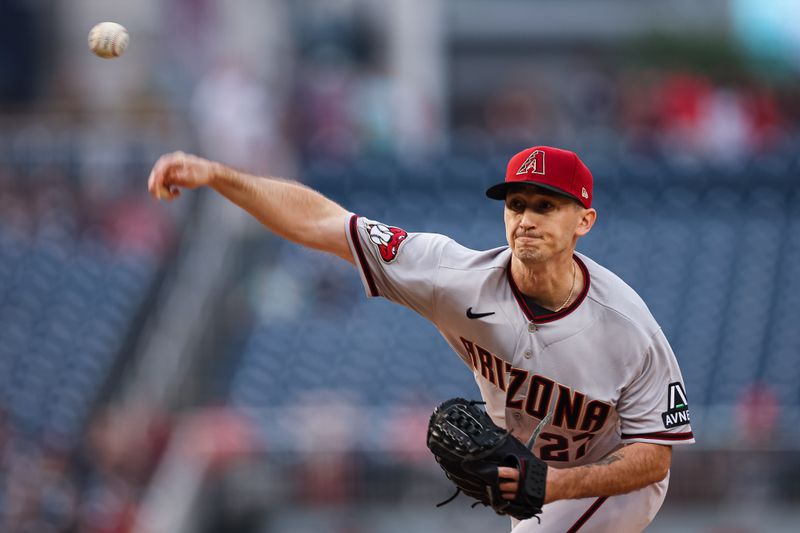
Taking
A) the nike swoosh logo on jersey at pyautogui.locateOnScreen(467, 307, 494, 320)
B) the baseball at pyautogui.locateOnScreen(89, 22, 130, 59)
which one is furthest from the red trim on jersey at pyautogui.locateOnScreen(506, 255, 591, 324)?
the baseball at pyautogui.locateOnScreen(89, 22, 130, 59)

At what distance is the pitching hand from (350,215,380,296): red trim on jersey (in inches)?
19.7

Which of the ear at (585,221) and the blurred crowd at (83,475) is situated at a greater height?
the ear at (585,221)

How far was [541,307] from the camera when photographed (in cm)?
437

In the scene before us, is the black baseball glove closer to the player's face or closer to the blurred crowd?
the player's face

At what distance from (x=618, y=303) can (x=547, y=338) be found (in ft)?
0.84

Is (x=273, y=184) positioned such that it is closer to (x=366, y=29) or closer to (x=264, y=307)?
(x=264, y=307)

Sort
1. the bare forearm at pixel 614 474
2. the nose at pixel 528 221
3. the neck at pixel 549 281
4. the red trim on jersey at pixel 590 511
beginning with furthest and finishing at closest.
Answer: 1. the red trim on jersey at pixel 590 511
2. the neck at pixel 549 281
3. the nose at pixel 528 221
4. the bare forearm at pixel 614 474

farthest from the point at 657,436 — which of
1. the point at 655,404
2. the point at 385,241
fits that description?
the point at 385,241

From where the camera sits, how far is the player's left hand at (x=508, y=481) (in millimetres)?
3975

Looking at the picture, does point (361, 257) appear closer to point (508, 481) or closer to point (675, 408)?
point (508, 481)

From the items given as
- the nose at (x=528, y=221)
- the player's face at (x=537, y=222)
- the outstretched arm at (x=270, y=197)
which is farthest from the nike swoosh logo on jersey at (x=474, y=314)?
the outstretched arm at (x=270, y=197)

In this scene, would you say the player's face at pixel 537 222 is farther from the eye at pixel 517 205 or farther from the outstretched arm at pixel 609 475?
the outstretched arm at pixel 609 475

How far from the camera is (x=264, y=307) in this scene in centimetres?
1070

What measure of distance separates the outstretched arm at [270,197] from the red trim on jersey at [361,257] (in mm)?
33
